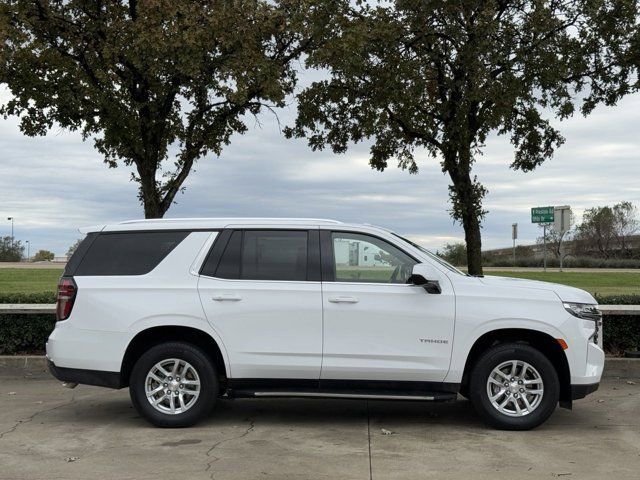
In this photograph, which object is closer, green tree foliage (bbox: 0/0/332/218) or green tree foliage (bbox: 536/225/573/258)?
green tree foliage (bbox: 0/0/332/218)

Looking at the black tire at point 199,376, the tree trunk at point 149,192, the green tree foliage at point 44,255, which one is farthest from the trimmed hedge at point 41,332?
the green tree foliage at point 44,255

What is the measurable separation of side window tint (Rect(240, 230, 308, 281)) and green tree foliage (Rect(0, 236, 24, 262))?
3095 inches

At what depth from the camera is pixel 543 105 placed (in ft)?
43.5

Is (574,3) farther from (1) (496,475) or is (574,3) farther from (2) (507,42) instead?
(1) (496,475)

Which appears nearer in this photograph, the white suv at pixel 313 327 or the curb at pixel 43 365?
the white suv at pixel 313 327

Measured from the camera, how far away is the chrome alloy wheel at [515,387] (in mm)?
6625

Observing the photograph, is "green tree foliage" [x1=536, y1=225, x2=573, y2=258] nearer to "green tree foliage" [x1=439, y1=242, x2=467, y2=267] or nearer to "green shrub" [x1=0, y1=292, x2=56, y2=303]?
"green tree foliage" [x1=439, y1=242, x2=467, y2=267]

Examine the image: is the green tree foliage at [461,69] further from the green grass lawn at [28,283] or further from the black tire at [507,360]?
the green grass lawn at [28,283]

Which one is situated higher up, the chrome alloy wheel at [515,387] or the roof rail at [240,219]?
the roof rail at [240,219]

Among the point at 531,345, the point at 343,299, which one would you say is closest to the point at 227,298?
the point at 343,299

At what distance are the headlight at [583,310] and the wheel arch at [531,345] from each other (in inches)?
12.4

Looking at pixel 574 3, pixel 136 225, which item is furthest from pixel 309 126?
pixel 136 225

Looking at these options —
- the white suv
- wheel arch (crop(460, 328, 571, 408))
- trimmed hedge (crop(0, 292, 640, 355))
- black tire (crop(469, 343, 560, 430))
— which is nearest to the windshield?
the white suv

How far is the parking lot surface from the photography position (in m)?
5.43
